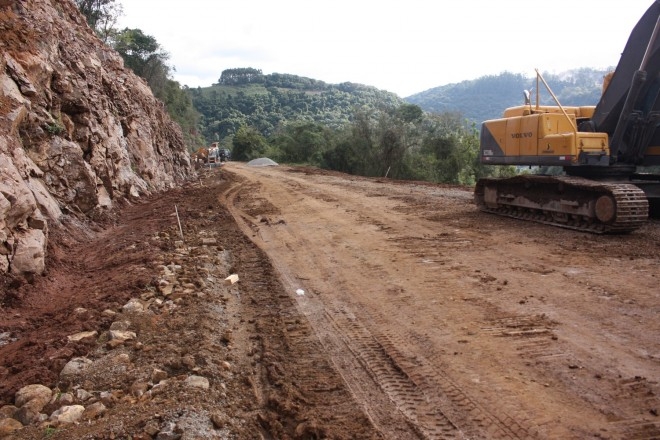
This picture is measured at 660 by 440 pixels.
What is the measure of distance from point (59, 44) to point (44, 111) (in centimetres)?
→ 373

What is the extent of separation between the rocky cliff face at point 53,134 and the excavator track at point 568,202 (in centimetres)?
871

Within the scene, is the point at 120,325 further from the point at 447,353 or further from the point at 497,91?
the point at 497,91

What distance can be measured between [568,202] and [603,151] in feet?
4.04

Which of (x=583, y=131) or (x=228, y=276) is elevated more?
(x=583, y=131)

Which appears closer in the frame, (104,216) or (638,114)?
(638,114)

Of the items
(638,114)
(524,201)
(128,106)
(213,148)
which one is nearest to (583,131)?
(638,114)

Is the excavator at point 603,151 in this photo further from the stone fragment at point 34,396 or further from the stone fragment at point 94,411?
the stone fragment at point 34,396

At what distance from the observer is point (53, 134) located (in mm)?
9844

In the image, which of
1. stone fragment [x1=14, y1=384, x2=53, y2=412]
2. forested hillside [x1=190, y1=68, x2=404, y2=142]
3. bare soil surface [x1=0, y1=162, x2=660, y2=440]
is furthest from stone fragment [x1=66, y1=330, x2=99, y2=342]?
forested hillside [x1=190, y1=68, x2=404, y2=142]

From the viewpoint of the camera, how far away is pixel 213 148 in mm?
43688

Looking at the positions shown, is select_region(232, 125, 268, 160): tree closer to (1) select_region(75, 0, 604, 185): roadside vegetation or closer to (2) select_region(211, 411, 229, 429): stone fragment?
(1) select_region(75, 0, 604, 185): roadside vegetation

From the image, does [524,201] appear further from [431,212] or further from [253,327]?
[253,327]

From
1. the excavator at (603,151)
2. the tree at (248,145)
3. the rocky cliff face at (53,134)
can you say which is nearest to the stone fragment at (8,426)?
the rocky cliff face at (53,134)

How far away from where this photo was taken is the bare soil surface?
132 inches
